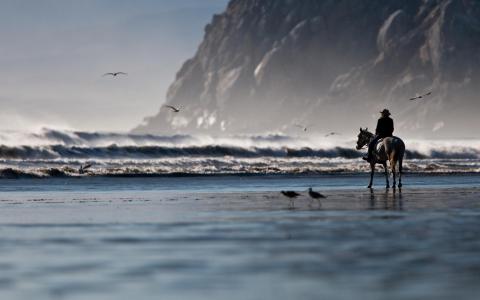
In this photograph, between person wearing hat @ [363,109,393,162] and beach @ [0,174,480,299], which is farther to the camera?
person wearing hat @ [363,109,393,162]

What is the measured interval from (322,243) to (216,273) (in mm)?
2952

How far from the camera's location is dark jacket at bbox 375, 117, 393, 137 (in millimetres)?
33719

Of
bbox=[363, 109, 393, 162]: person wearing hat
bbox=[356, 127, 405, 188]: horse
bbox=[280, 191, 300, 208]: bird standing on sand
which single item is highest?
bbox=[363, 109, 393, 162]: person wearing hat

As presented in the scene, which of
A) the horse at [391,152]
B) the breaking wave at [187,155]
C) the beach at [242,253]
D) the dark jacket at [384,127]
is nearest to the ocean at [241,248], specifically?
the beach at [242,253]

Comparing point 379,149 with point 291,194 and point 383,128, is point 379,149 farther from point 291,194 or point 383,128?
point 291,194

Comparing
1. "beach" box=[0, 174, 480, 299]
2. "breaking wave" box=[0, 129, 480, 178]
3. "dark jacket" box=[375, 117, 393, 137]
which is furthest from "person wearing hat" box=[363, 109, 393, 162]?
"breaking wave" box=[0, 129, 480, 178]

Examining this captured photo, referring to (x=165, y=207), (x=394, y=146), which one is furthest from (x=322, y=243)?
(x=394, y=146)

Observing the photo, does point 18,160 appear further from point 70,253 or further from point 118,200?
point 70,253

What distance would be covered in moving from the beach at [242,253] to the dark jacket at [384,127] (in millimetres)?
13816

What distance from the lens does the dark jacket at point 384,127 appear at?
33.7 metres

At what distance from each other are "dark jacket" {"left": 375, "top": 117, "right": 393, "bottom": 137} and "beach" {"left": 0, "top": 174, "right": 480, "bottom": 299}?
544 inches

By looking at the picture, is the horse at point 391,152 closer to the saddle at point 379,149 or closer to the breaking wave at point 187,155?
the saddle at point 379,149

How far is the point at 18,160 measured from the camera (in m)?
61.5

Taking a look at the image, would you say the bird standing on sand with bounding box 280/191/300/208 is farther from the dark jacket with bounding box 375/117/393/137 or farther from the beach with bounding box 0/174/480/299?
the dark jacket with bounding box 375/117/393/137
